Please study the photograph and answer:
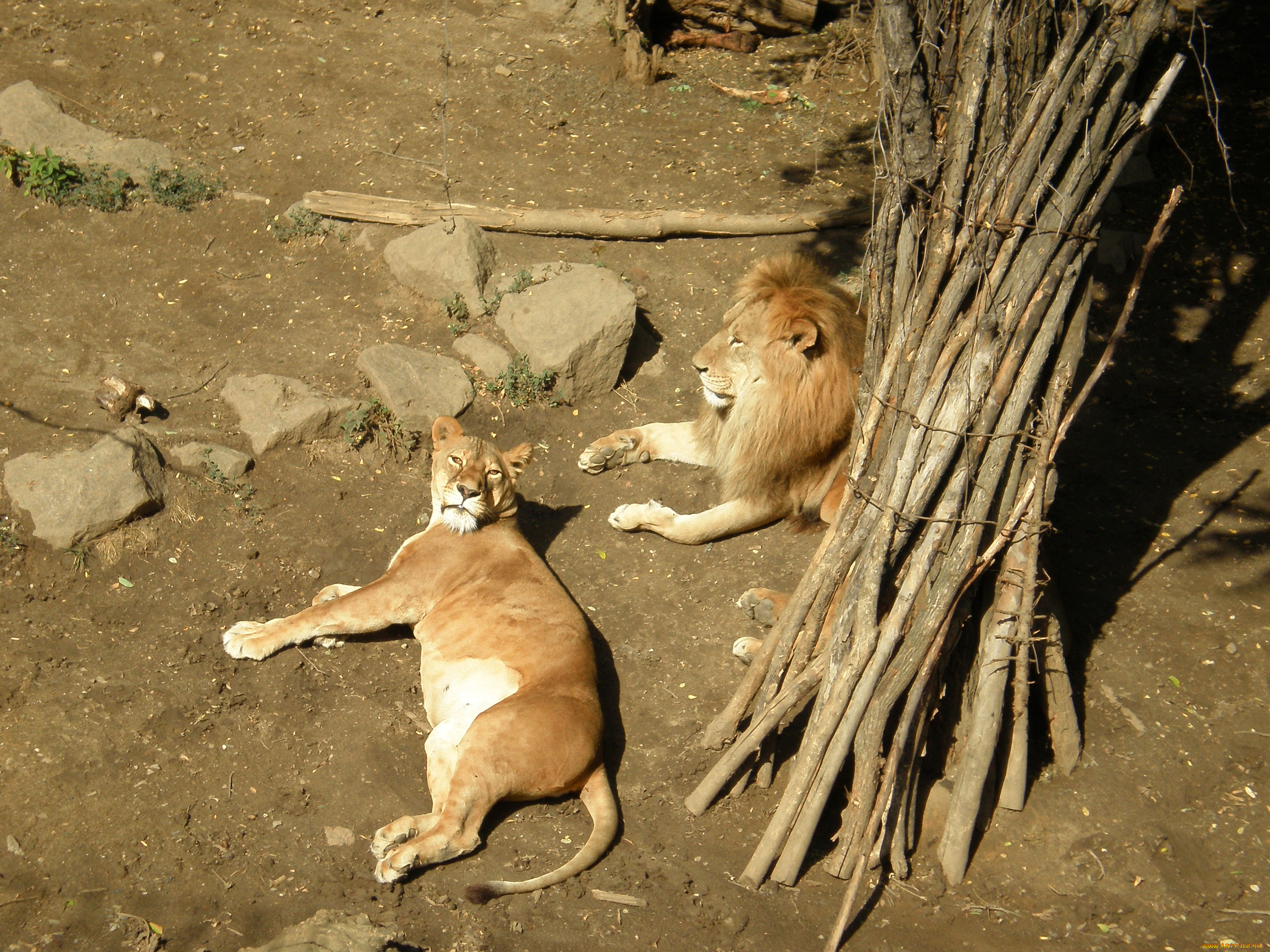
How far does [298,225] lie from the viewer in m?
7.25

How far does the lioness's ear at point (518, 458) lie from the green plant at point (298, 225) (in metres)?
3.05

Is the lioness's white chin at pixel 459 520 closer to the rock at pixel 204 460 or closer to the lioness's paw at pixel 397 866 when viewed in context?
the rock at pixel 204 460

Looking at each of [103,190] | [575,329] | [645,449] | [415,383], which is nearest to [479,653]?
[645,449]

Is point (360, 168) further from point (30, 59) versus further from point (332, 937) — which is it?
point (332, 937)

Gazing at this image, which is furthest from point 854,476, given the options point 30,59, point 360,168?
point 30,59

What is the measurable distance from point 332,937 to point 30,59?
8439 mm

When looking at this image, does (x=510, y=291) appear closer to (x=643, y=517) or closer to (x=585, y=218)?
Result: (x=585, y=218)

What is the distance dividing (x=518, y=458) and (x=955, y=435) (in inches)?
98.5

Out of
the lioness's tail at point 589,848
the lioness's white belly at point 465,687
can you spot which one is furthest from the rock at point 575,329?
the lioness's tail at point 589,848

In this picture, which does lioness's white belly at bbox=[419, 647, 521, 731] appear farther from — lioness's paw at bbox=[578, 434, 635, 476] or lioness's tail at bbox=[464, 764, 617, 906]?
lioness's paw at bbox=[578, 434, 635, 476]

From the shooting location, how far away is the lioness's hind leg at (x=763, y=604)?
5.25 meters

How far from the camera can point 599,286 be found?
679cm

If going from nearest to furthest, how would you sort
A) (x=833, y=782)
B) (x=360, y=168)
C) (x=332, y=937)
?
(x=332, y=937)
(x=833, y=782)
(x=360, y=168)

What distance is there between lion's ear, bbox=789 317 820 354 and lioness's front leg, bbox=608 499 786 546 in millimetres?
1041
